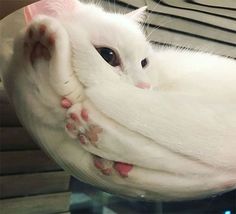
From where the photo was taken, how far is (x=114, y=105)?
29 cm

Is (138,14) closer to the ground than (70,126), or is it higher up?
higher up

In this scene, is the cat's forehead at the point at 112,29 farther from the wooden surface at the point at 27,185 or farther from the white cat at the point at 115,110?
the wooden surface at the point at 27,185

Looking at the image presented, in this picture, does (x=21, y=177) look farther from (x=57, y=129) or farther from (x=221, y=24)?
(x=221, y=24)

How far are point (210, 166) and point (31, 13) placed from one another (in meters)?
0.19

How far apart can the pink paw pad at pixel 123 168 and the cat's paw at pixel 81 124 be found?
0.02 metres

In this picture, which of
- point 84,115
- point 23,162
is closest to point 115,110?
point 84,115

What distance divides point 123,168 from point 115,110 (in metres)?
0.05

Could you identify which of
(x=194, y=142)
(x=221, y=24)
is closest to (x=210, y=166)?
(x=194, y=142)

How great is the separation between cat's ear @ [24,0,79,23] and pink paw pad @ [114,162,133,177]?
5.0 inches

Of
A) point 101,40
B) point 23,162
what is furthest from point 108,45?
point 23,162

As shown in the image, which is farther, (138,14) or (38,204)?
(38,204)

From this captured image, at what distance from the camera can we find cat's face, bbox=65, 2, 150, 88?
0.30m

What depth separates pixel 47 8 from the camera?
0.31m

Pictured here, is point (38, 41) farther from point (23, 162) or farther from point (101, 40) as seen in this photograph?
point (23, 162)
